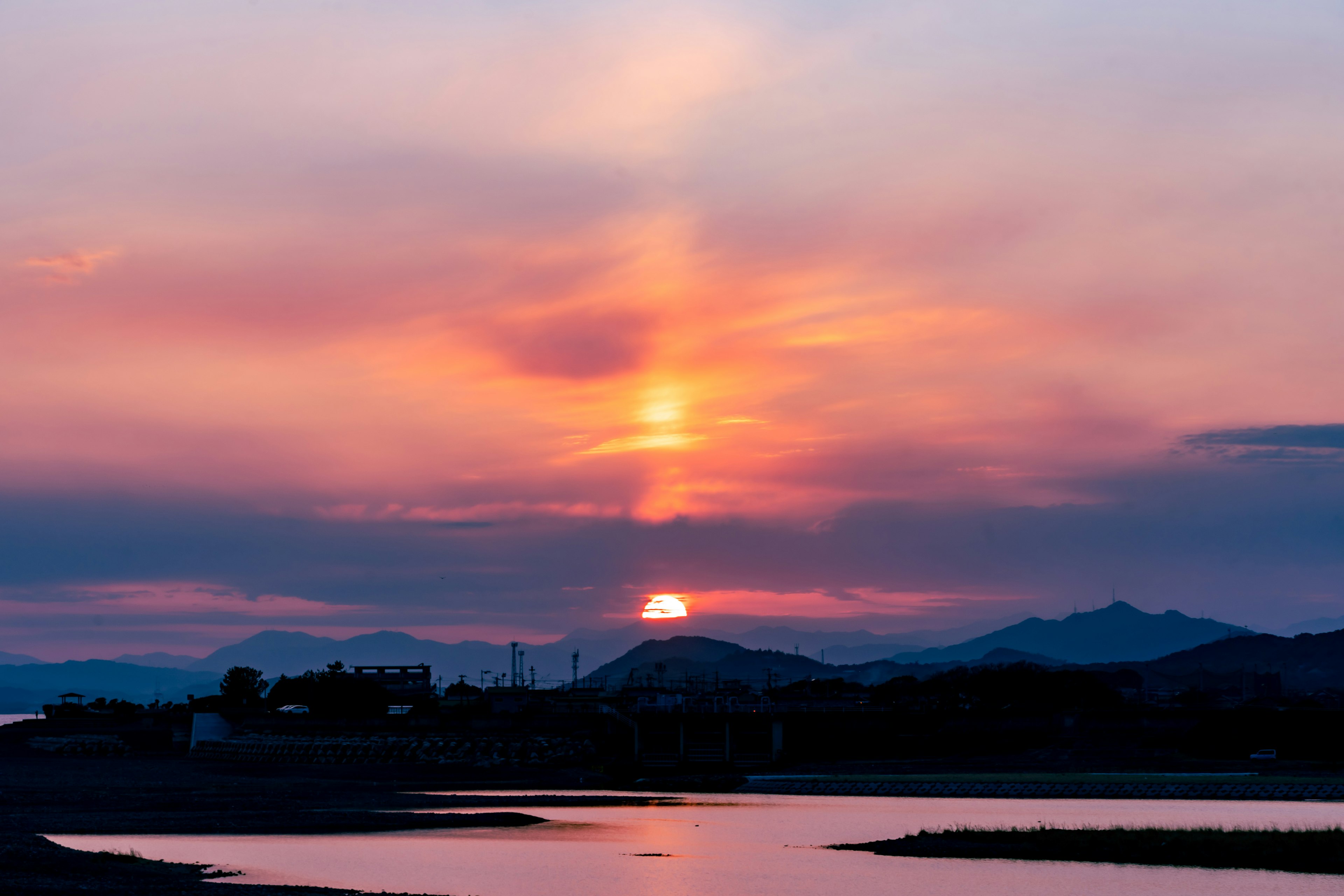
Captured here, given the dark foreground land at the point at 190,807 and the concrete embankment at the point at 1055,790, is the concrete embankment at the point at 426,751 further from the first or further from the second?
the concrete embankment at the point at 1055,790

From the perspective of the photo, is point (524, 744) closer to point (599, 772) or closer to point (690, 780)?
point (599, 772)

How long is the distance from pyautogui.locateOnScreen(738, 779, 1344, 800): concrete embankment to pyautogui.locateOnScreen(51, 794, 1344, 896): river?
214 centimetres

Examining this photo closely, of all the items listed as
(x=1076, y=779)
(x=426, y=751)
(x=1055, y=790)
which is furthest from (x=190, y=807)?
(x=1076, y=779)

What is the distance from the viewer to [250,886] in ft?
137

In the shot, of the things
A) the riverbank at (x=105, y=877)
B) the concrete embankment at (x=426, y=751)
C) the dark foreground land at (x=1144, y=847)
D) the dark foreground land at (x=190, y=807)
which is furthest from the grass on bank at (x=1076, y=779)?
the riverbank at (x=105, y=877)

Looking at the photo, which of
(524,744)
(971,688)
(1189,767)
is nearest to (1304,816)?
(1189,767)

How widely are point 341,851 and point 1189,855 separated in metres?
34.1

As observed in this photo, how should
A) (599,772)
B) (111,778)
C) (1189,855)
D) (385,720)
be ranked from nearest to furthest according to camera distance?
1. (1189,855)
2. (111,778)
3. (599,772)
4. (385,720)

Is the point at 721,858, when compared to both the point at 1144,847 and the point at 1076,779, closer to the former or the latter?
the point at 1144,847

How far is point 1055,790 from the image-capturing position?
8688cm

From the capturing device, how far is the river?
4700cm

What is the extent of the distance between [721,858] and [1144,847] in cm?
1686

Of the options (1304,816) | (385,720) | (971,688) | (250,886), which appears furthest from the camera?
(971,688)

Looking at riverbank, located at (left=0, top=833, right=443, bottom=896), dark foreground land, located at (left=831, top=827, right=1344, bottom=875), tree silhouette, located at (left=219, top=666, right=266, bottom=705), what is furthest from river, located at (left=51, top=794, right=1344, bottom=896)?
tree silhouette, located at (left=219, top=666, right=266, bottom=705)
